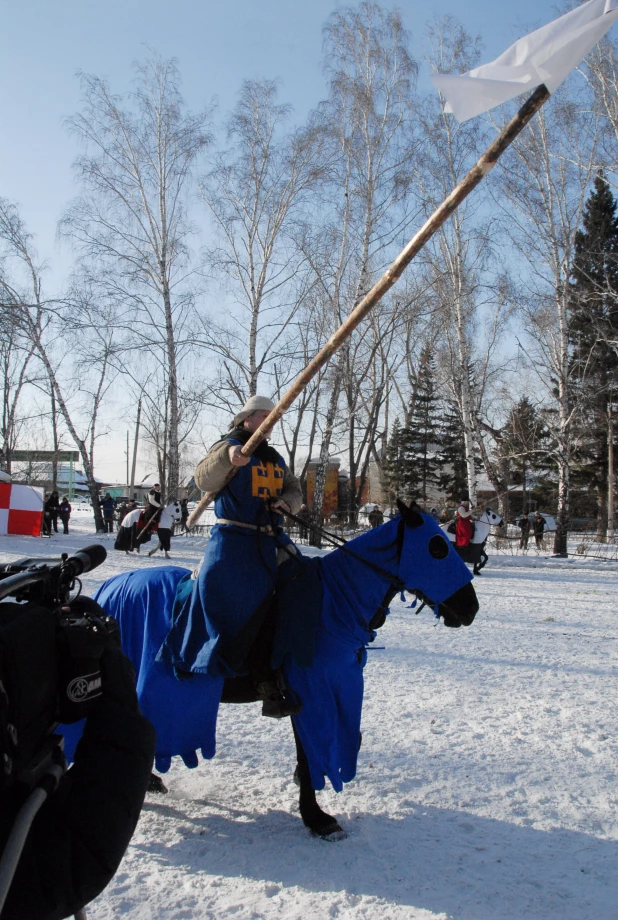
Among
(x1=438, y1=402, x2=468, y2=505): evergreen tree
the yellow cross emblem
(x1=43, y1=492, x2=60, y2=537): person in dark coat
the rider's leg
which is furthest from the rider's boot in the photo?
(x1=438, y1=402, x2=468, y2=505): evergreen tree

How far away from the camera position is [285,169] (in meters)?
19.0

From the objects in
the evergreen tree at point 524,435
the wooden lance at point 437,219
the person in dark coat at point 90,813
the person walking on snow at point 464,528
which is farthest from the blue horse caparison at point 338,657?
the evergreen tree at point 524,435

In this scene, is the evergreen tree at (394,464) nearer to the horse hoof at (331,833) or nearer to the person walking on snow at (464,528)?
the person walking on snow at (464,528)

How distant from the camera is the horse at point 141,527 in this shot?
15664 mm

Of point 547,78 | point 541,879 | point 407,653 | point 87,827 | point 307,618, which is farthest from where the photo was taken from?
point 407,653

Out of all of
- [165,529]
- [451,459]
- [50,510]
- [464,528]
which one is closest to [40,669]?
[464,528]

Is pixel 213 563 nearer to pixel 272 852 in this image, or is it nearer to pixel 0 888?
pixel 272 852

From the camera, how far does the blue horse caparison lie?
3363 mm

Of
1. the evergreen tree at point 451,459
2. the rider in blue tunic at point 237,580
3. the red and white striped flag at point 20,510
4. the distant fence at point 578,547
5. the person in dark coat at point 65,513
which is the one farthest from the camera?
the evergreen tree at point 451,459

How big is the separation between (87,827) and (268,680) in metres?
2.20

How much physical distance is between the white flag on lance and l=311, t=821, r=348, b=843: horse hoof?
3.28 m

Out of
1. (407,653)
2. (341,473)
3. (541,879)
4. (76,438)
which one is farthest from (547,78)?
(341,473)

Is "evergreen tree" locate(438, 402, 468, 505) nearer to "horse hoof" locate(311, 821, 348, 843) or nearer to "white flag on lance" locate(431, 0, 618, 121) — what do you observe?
"horse hoof" locate(311, 821, 348, 843)

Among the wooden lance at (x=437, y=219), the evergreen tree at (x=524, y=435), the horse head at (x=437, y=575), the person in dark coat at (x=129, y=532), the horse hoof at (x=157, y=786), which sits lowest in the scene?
the horse hoof at (x=157, y=786)
